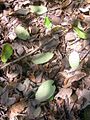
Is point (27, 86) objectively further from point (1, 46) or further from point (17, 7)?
point (17, 7)

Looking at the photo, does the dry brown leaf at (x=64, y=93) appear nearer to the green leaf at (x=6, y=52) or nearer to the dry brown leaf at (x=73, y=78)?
the dry brown leaf at (x=73, y=78)

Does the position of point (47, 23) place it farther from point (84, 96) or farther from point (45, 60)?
point (84, 96)

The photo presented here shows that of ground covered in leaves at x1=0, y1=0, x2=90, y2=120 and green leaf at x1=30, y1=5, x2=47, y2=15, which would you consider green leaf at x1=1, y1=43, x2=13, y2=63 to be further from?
green leaf at x1=30, y1=5, x2=47, y2=15

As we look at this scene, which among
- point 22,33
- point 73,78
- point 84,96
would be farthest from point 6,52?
point 84,96

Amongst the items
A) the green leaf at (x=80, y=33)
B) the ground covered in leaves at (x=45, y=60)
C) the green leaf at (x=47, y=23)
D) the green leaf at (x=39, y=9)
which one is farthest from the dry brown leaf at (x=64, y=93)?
the green leaf at (x=39, y=9)

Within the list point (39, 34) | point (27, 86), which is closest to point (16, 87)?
point (27, 86)

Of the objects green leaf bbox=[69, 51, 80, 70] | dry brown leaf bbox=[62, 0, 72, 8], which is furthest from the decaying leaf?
green leaf bbox=[69, 51, 80, 70]

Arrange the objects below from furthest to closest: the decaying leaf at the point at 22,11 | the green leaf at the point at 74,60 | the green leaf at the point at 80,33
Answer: the decaying leaf at the point at 22,11, the green leaf at the point at 80,33, the green leaf at the point at 74,60
